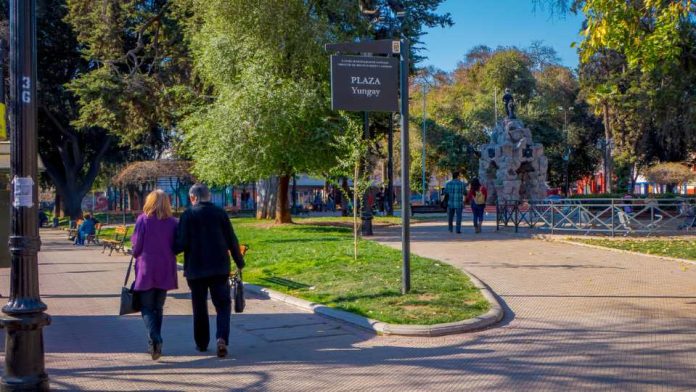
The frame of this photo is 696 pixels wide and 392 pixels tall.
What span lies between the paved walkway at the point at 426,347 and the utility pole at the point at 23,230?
70 centimetres

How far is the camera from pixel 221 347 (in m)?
7.22

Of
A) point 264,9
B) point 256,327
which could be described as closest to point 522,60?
point 264,9

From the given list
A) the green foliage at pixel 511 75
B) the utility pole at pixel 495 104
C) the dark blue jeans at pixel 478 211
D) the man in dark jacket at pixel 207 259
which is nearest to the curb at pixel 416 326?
the man in dark jacket at pixel 207 259

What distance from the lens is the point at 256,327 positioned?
29.6 feet

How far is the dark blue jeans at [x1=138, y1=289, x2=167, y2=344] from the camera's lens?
7145 millimetres

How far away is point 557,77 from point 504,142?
26747 millimetres

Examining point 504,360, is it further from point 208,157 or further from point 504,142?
point 504,142

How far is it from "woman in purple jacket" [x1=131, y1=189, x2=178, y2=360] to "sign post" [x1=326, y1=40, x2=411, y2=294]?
3.83 meters

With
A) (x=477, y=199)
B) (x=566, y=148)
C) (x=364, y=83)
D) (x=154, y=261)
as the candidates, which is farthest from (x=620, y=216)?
(x=566, y=148)

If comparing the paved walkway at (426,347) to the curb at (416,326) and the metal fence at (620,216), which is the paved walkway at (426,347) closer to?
the curb at (416,326)

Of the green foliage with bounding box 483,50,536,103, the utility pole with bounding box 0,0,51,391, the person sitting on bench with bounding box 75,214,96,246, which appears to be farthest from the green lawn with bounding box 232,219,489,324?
the green foliage with bounding box 483,50,536,103

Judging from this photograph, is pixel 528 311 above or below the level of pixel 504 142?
below

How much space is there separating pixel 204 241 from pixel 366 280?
4.64m

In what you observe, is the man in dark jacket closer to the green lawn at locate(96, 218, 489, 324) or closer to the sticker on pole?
the sticker on pole
